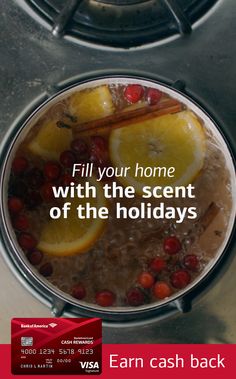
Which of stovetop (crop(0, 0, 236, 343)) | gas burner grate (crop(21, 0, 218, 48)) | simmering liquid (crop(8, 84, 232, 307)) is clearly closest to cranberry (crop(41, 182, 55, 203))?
simmering liquid (crop(8, 84, 232, 307))

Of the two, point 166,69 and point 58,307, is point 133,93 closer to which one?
point 166,69

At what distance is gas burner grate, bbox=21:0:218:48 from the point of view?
2.58 feet

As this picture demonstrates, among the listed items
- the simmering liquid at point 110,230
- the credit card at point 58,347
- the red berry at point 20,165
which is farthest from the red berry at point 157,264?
the red berry at point 20,165

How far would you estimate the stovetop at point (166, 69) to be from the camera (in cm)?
78

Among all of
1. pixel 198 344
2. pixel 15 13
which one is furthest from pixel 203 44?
pixel 198 344

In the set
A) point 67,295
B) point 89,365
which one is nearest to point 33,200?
point 67,295

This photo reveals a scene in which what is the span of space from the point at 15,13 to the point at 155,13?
0.67 feet

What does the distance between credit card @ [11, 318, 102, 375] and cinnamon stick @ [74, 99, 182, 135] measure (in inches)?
10.5

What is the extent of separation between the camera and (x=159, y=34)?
2.59ft

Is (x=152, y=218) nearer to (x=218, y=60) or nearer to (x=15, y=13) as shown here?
(x=218, y=60)

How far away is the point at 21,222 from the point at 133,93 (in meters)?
0.24

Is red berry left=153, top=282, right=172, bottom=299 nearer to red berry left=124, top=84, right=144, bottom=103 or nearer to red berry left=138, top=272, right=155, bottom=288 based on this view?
red berry left=138, top=272, right=155, bottom=288

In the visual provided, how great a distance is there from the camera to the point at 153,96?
773mm

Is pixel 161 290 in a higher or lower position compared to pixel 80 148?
lower
